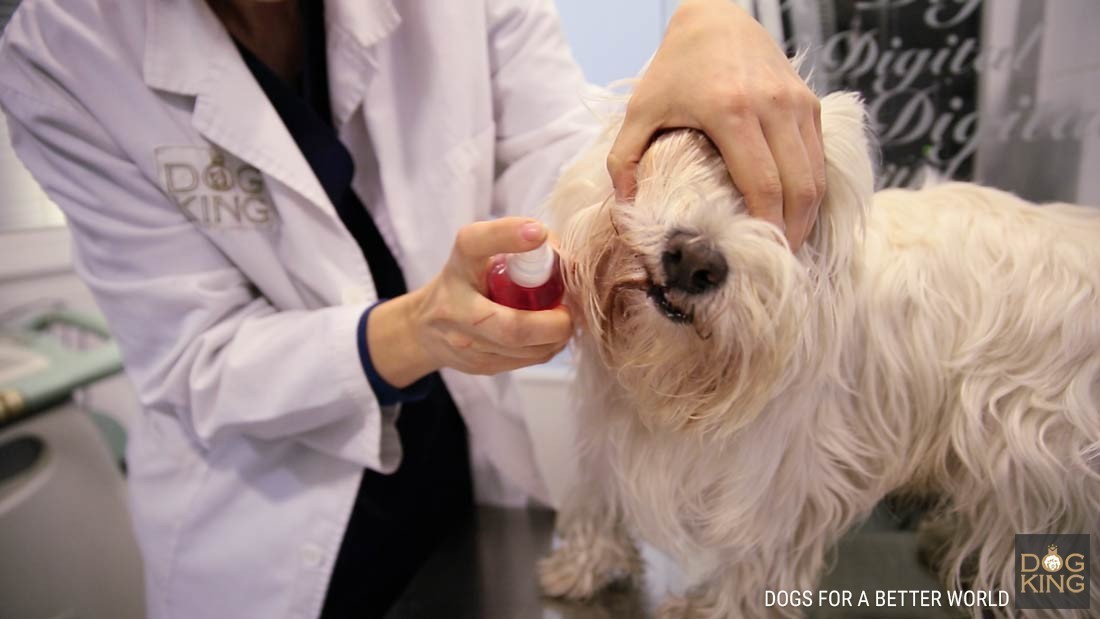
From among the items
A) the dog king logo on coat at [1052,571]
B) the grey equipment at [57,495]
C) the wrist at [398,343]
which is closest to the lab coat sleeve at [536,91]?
the wrist at [398,343]

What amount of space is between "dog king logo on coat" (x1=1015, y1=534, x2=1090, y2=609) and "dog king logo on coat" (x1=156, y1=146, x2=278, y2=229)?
0.97 m

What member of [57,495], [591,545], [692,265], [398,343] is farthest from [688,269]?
[57,495]

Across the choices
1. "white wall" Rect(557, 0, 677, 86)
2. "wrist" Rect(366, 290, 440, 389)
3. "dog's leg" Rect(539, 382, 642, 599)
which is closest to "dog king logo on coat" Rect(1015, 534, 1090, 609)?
"dog's leg" Rect(539, 382, 642, 599)

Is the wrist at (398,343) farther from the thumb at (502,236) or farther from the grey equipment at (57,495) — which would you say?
the grey equipment at (57,495)

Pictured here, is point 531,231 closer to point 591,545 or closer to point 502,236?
point 502,236

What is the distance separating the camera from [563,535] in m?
0.90

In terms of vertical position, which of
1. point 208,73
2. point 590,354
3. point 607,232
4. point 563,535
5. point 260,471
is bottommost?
point 563,535

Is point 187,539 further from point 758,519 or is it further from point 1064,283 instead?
point 1064,283

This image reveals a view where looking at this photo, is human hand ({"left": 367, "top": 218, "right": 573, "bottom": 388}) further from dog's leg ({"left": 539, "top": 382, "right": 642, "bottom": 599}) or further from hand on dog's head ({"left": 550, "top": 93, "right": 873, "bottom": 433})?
dog's leg ({"left": 539, "top": 382, "right": 642, "bottom": 599})

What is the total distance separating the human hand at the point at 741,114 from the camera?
1.75 feet

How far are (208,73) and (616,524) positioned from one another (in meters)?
0.76

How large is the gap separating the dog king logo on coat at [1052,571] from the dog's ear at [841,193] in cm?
39

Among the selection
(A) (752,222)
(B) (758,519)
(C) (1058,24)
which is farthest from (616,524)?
(C) (1058,24)

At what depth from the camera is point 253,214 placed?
81cm
